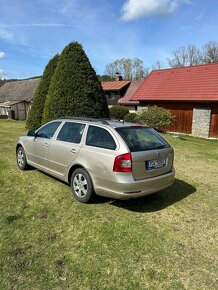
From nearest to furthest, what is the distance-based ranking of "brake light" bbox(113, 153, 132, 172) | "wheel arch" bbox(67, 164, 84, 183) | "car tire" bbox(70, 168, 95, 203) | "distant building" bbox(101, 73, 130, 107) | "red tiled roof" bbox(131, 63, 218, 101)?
"brake light" bbox(113, 153, 132, 172) < "car tire" bbox(70, 168, 95, 203) < "wheel arch" bbox(67, 164, 84, 183) < "red tiled roof" bbox(131, 63, 218, 101) < "distant building" bbox(101, 73, 130, 107)

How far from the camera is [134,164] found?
473 centimetres

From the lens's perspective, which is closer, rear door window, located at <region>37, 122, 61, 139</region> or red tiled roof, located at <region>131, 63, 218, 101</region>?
rear door window, located at <region>37, 122, 61, 139</region>

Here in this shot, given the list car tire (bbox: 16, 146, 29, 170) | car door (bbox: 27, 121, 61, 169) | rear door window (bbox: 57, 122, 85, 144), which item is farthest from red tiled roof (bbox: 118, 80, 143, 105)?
rear door window (bbox: 57, 122, 85, 144)

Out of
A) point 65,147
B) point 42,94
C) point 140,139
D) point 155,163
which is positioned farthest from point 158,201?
point 42,94

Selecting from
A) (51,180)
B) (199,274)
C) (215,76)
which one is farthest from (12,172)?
(215,76)

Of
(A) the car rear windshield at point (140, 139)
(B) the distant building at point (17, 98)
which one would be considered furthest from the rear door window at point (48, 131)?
(B) the distant building at point (17, 98)

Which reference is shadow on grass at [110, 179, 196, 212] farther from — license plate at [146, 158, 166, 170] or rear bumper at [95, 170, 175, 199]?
license plate at [146, 158, 166, 170]

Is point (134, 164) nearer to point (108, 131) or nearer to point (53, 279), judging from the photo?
point (108, 131)

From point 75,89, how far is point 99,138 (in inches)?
340

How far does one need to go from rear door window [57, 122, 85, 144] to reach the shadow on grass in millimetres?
1508

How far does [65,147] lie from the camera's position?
5738 mm

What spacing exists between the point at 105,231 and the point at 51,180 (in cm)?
275

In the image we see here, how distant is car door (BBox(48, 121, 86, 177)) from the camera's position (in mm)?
5579

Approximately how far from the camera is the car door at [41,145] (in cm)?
638
